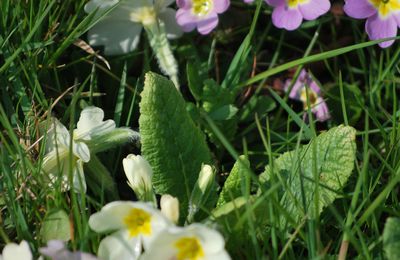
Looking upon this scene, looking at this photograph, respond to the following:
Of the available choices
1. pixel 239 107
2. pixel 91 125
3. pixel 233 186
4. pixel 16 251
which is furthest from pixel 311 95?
pixel 16 251

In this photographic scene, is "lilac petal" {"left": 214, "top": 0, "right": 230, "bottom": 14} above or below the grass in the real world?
above

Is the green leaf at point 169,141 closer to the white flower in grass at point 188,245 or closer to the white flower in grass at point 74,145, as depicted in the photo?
the white flower in grass at point 74,145

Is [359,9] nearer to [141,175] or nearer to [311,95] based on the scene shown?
[311,95]

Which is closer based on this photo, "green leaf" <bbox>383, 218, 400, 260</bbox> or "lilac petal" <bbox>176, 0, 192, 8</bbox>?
"green leaf" <bbox>383, 218, 400, 260</bbox>

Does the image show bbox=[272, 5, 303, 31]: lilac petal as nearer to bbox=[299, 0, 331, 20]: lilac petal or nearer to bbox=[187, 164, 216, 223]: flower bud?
bbox=[299, 0, 331, 20]: lilac petal

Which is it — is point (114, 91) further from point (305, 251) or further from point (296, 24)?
point (305, 251)

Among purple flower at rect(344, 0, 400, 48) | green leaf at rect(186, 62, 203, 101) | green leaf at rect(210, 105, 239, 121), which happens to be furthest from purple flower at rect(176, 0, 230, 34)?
purple flower at rect(344, 0, 400, 48)

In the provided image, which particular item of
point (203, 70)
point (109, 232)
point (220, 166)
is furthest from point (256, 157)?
point (109, 232)

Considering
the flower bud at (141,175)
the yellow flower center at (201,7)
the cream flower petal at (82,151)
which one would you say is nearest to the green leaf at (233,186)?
the flower bud at (141,175)
